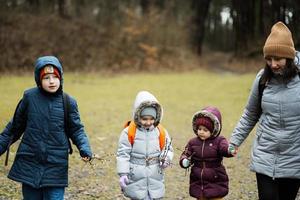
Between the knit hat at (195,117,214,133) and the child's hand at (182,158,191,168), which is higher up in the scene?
the knit hat at (195,117,214,133)

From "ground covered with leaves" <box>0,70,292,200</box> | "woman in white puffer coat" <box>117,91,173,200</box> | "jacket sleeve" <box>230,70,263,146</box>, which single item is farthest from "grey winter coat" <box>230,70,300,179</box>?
"ground covered with leaves" <box>0,70,292,200</box>

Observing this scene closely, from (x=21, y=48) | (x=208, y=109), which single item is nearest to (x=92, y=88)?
(x=21, y=48)

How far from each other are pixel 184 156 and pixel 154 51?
80.9ft

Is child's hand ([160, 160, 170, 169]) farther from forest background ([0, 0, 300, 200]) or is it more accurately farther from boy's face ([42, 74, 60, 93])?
forest background ([0, 0, 300, 200])

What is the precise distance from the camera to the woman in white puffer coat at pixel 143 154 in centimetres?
493

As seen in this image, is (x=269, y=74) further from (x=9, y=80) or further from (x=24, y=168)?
(x=9, y=80)

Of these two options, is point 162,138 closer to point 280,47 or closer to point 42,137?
point 42,137

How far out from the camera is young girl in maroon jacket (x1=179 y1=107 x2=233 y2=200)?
199 inches

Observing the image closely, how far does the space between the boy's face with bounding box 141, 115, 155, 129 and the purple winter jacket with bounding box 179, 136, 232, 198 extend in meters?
0.47

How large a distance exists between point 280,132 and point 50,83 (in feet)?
7.12

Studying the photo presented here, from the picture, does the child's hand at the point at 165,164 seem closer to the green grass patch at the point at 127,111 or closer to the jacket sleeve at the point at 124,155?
the jacket sleeve at the point at 124,155

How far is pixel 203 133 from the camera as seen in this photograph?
16.7 feet

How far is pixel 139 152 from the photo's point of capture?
16.2 feet

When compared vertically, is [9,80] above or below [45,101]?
above
